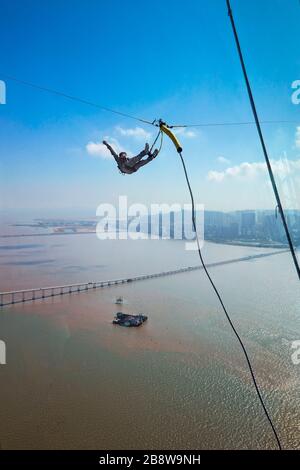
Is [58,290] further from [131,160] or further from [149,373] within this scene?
[131,160]

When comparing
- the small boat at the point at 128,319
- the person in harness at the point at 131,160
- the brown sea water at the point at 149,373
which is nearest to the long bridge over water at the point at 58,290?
the brown sea water at the point at 149,373

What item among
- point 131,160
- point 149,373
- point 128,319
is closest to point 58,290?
point 128,319

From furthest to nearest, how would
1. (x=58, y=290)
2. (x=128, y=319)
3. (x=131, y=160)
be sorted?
1. (x=58, y=290)
2. (x=128, y=319)
3. (x=131, y=160)

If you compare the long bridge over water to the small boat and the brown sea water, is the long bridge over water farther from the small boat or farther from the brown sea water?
the small boat

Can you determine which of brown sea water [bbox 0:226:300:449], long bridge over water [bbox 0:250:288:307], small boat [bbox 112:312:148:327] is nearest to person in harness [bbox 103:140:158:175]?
brown sea water [bbox 0:226:300:449]

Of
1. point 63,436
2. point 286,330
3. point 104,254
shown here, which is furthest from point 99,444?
point 104,254

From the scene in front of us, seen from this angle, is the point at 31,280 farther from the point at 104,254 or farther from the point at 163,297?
the point at 104,254

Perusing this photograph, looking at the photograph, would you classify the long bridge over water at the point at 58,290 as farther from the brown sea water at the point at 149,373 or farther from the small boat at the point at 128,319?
the small boat at the point at 128,319
